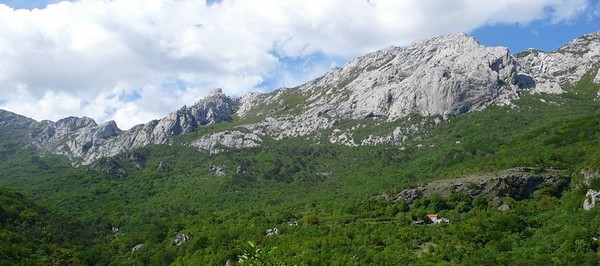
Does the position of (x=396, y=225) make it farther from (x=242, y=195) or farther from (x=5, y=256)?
(x=242, y=195)

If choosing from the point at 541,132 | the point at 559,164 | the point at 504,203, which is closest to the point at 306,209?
the point at 504,203

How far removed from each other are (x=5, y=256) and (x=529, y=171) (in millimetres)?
118554

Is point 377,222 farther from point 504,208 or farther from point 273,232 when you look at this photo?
point 504,208

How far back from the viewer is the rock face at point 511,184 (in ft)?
352

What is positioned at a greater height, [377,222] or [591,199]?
[591,199]

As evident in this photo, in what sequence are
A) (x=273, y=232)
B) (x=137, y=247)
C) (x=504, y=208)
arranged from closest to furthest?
(x=504, y=208)
(x=273, y=232)
(x=137, y=247)

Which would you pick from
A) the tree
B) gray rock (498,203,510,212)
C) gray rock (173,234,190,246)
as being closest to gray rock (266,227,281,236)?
gray rock (173,234,190,246)

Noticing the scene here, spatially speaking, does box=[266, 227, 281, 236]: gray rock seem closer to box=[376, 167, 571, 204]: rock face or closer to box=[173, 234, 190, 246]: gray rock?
box=[173, 234, 190, 246]: gray rock

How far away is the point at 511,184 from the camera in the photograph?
358ft

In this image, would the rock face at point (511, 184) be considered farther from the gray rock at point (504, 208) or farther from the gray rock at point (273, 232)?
the gray rock at point (273, 232)

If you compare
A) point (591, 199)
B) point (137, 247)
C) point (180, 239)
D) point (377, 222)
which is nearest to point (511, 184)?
point (591, 199)

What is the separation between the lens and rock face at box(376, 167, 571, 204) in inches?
4222

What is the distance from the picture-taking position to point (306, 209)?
476ft

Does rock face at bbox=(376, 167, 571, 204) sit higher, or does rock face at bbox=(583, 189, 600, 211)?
rock face at bbox=(376, 167, 571, 204)
